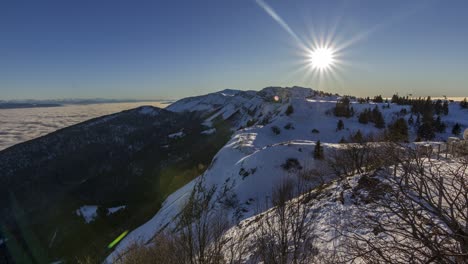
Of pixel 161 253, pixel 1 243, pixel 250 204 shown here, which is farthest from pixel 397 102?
pixel 1 243

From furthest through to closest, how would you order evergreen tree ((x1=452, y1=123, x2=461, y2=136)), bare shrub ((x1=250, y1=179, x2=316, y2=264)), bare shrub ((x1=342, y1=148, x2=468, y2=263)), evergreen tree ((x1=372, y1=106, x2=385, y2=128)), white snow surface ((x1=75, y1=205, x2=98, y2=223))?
white snow surface ((x1=75, y1=205, x2=98, y2=223)) → evergreen tree ((x1=372, y1=106, x2=385, y2=128)) → evergreen tree ((x1=452, y1=123, x2=461, y2=136)) → bare shrub ((x1=250, y1=179, x2=316, y2=264)) → bare shrub ((x1=342, y1=148, x2=468, y2=263))

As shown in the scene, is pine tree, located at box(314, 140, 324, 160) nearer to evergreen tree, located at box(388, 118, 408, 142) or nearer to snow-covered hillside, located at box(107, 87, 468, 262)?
snow-covered hillside, located at box(107, 87, 468, 262)

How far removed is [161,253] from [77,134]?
19281 cm

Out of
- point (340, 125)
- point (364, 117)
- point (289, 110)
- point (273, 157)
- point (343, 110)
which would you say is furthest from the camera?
point (289, 110)

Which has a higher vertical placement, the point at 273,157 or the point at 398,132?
the point at 398,132

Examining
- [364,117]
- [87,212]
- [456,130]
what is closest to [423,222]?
[456,130]

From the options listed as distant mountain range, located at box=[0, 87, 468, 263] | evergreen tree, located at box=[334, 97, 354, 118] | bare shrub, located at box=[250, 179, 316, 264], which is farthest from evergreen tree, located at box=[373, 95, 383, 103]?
bare shrub, located at box=[250, 179, 316, 264]

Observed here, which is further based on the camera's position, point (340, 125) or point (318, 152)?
point (340, 125)

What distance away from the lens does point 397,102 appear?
223ft

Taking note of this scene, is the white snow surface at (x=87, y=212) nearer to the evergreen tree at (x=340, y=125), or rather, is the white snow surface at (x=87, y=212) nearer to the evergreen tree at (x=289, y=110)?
the evergreen tree at (x=289, y=110)

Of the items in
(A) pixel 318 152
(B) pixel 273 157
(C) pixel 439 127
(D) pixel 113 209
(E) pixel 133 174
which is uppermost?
(C) pixel 439 127

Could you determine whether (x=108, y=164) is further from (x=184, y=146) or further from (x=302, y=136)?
(x=302, y=136)

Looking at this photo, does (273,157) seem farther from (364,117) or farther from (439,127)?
(439,127)

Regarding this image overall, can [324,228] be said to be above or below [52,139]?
above
